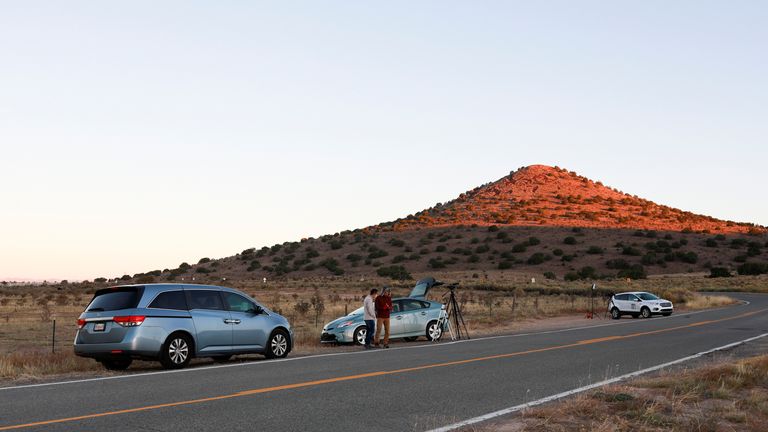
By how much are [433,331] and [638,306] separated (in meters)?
19.6

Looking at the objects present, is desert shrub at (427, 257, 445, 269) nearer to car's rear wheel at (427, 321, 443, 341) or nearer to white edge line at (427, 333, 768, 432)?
Result: car's rear wheel at (427, 321, 443, 341)

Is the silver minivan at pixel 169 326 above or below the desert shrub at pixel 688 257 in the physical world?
below

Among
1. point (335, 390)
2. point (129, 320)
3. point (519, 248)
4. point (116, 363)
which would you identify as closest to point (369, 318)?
point (116, 363)

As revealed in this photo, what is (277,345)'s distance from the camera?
717 inches

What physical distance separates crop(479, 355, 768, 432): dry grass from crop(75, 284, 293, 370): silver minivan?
8.29 m

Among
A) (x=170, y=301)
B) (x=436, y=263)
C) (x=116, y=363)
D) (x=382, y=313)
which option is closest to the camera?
(x=170, y=301)

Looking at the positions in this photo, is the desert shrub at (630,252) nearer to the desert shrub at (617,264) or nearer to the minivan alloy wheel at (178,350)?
the desert shrub at (617,264)

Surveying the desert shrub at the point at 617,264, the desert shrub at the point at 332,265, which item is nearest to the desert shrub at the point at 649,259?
the desert shrub at the point at 617,264

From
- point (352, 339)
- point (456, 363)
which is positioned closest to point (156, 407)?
point (456, 363)

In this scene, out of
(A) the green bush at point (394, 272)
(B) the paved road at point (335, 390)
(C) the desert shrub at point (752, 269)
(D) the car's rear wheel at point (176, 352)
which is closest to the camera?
(B) the paved road at point (335, 390)

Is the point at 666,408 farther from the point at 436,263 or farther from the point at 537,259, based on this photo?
the point at 537,259

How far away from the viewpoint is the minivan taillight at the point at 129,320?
1540 centimetres

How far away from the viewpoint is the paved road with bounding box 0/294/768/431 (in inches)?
385

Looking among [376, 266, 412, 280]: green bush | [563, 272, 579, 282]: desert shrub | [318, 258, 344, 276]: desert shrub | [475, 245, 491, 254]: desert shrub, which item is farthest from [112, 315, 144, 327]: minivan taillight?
[475, 245, 491, 254]: desert shrub
